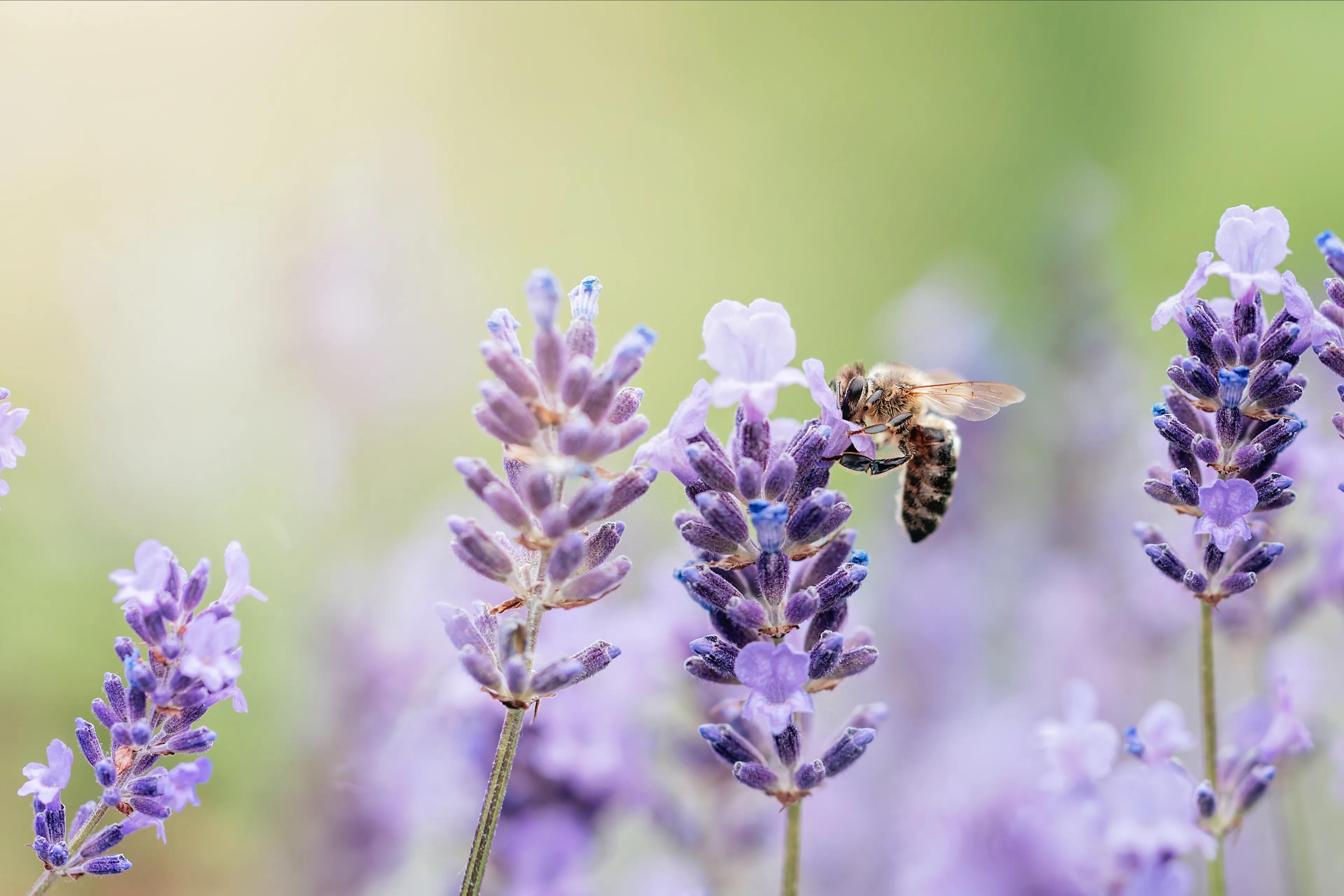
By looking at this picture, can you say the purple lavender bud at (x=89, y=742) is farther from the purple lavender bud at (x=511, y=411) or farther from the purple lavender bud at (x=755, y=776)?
the purple lavender bud at (x=755, y=776)

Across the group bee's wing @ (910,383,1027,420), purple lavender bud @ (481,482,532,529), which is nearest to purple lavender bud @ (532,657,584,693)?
purple lavender bud @ (481,482,532,529)

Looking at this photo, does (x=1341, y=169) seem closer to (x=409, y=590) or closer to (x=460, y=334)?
(x=460, y=334)

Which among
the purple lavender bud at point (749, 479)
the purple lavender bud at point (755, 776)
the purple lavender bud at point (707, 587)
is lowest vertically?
the purple lavender bud at point (755, 776)

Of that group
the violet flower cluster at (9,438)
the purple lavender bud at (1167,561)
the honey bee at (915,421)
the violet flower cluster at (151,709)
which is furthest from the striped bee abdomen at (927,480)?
the violet flower cluster at (9,438)

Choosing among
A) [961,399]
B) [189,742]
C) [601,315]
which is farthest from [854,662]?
[601,315]

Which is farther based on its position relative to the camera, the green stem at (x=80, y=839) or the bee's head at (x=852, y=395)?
the bee's head at (x=852, y=395)

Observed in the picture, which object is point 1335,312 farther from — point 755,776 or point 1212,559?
point 755,776

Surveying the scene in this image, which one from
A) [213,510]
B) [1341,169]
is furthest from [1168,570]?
[1341,169]
